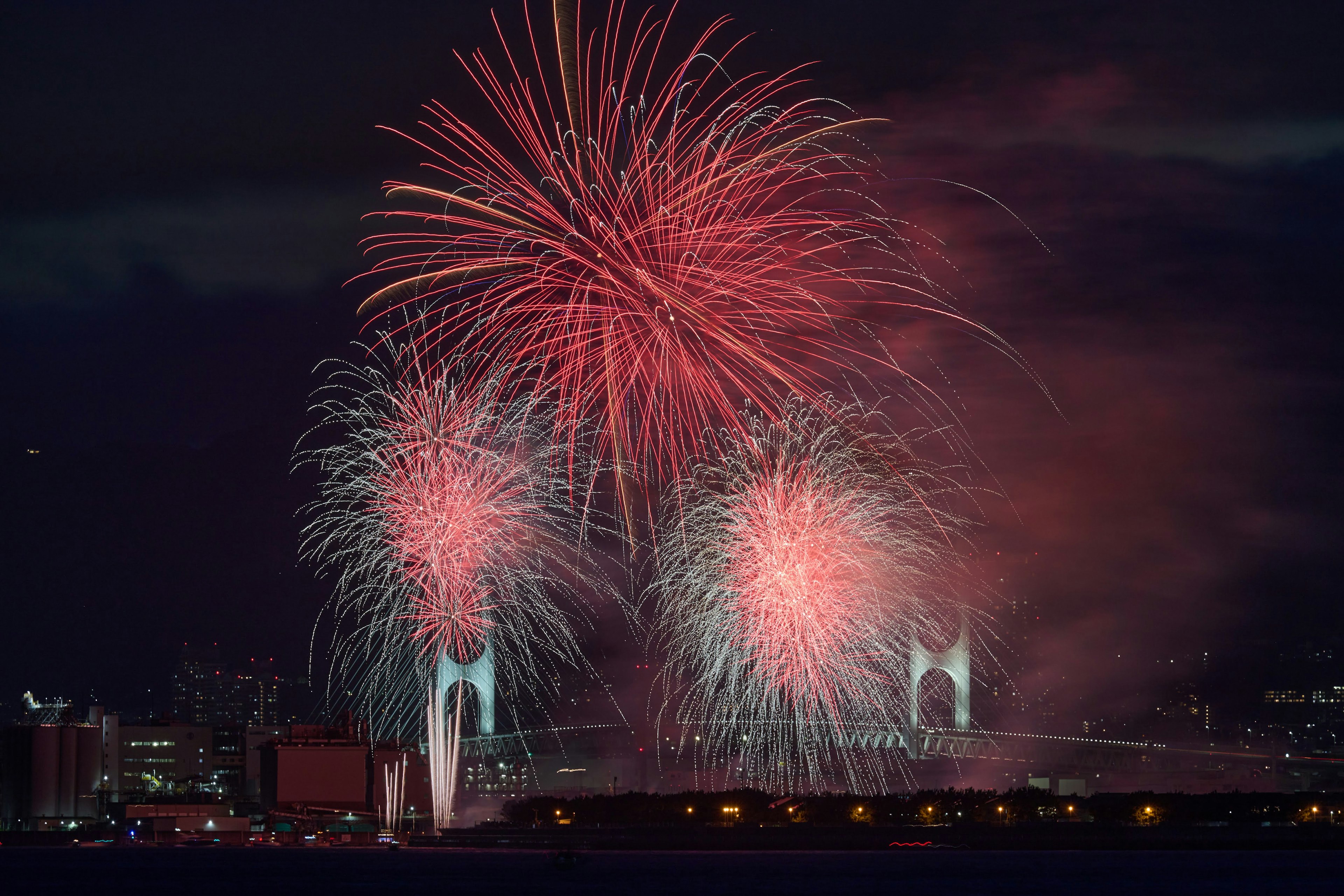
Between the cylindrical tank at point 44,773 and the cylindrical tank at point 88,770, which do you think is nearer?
the cylindrical tank at point 44,773

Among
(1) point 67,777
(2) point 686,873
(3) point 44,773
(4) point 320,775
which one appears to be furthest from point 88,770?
(2) point 686,873

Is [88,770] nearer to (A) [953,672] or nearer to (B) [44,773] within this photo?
(B) [44,773]

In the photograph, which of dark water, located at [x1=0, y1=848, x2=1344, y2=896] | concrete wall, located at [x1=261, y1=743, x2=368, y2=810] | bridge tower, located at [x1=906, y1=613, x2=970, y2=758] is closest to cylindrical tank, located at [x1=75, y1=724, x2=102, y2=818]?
dark water, located at [x1=0, y1=848, x2=1344, y2=896]

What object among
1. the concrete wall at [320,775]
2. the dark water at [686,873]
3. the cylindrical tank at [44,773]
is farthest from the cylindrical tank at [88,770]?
the concrete wall at [320,775]

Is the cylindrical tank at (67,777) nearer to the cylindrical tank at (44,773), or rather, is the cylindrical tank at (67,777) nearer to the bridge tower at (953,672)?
the cylindrical tank at (44,773)

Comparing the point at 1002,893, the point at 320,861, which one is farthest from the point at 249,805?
the point at 1002,893

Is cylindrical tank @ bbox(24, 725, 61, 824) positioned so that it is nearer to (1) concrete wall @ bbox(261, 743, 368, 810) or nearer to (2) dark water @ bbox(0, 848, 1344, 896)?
(2) dark water @ bbox(0, 848, 1344, 896)

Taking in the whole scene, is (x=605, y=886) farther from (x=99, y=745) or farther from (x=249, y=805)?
(x=99, y=745)
